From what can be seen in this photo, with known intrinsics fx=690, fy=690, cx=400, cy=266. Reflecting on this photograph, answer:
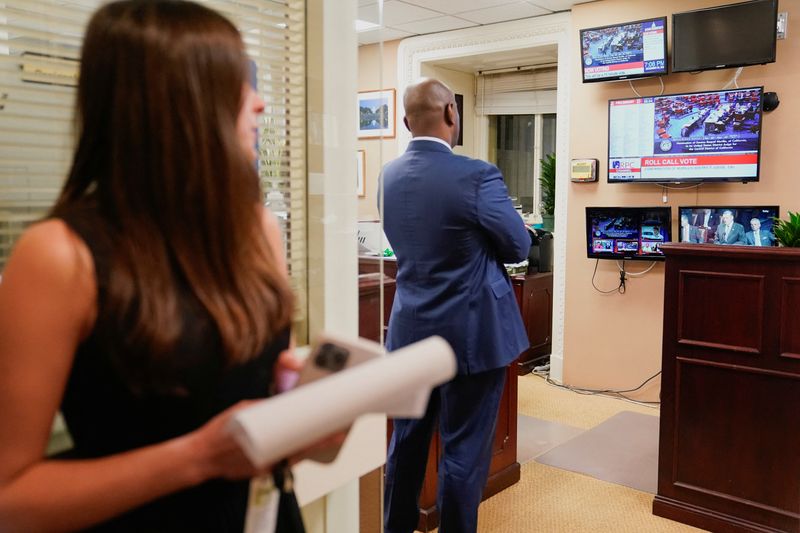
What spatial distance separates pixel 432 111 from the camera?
2.33 m

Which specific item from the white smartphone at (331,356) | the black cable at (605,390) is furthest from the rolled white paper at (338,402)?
the black cable at (605,390)

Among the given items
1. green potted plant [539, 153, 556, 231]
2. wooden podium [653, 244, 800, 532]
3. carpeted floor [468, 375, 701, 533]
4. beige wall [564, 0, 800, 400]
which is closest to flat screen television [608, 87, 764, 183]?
beige wall [564, 0, 800, 400]

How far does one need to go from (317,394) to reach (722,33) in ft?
13.3

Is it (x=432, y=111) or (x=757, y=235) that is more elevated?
(x=432, y=111)

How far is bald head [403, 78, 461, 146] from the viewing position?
2.33 m

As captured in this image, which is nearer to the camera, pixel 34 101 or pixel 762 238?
pixel 34 101

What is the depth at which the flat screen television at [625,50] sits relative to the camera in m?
A: 4.25

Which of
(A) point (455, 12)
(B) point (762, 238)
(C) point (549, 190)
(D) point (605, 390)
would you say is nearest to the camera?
(B) point (762, 238)

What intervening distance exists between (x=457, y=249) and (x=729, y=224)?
8.49ft

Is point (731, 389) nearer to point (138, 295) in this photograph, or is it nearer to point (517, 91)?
point (138, 295)

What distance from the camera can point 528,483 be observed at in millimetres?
3223

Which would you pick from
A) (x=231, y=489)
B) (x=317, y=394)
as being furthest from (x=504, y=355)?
(x=317, y=394)

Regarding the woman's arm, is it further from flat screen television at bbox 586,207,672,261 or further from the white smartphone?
flat screen television at bbox 586,207,672,261

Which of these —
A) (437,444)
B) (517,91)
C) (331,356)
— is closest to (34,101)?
(331,356)
